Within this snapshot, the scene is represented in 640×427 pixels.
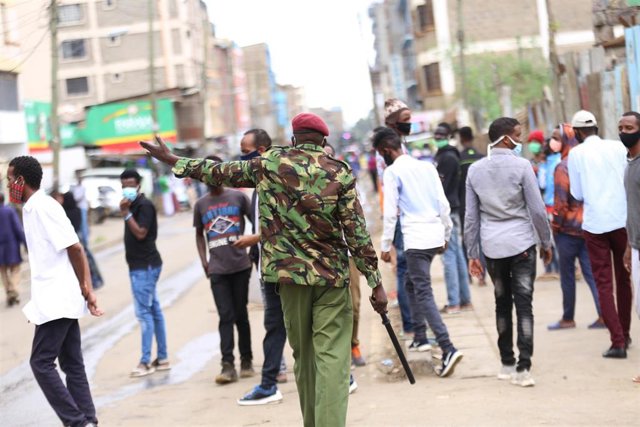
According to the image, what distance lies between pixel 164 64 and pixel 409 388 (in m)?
61.9

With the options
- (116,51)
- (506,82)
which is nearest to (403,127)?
(506,82)

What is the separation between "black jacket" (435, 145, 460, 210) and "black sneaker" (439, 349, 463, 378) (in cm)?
364

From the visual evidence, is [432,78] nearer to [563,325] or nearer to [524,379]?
[563,325]

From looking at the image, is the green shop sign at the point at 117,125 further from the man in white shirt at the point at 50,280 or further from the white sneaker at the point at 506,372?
the man in white shirt at the point at 50,280

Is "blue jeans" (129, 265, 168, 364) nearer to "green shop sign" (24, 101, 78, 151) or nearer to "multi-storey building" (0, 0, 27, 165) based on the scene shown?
"multi-storey building" (0, 0, 27, 165)

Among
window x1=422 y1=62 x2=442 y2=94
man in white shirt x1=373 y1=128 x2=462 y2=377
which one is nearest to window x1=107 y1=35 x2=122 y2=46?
window x1=422 y1=62 x2=442 y2=94

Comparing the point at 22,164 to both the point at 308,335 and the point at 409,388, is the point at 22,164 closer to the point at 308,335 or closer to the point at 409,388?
the point at 308,335

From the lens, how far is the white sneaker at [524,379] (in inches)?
285

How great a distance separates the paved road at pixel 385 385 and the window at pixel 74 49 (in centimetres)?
5484

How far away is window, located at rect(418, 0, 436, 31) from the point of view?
5453 centimetres

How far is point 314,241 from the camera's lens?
5.48 meters

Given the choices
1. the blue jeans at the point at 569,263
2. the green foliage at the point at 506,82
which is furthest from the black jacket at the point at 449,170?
the green foliage at the point at 506,82

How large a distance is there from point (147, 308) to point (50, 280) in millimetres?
3132

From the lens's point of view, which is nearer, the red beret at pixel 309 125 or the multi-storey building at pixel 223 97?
the red beret at pixel 309 125
